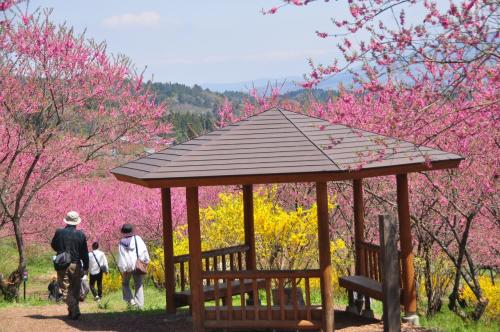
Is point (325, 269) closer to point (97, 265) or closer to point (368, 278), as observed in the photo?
point (368, 278)

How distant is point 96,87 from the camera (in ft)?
49.3

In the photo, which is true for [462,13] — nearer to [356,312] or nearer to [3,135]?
[356,312]

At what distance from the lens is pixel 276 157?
925 centimetres

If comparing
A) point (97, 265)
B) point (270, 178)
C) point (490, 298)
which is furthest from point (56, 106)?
point (490, 298)

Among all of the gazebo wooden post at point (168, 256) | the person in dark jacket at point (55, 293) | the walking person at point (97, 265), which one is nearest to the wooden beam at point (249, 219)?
the gazebo wooden post at point (168, 256)

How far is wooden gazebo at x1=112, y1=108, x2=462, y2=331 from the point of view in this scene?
8.91 m

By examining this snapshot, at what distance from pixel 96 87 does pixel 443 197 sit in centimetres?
704

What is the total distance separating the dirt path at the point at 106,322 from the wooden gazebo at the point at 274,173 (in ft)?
1.90

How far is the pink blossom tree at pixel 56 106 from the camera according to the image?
1415 cm

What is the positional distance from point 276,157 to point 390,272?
1943 millimetres

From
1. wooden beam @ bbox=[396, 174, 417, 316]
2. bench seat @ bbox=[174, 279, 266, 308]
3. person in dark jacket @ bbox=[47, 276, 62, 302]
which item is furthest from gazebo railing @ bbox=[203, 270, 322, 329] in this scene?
person in dark jacket @ bbox=[47, 276, 62, 302]

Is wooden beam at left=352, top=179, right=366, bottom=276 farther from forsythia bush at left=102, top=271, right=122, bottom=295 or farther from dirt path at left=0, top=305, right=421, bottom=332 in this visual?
forsythia bush at left=102, top=271, right=122, bottom=295

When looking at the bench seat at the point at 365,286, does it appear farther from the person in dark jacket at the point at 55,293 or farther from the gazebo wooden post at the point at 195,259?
the person in dark jacket at the point at 55,293

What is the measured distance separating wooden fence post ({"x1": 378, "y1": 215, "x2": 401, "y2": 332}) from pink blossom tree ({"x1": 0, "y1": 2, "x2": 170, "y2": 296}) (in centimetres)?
745
